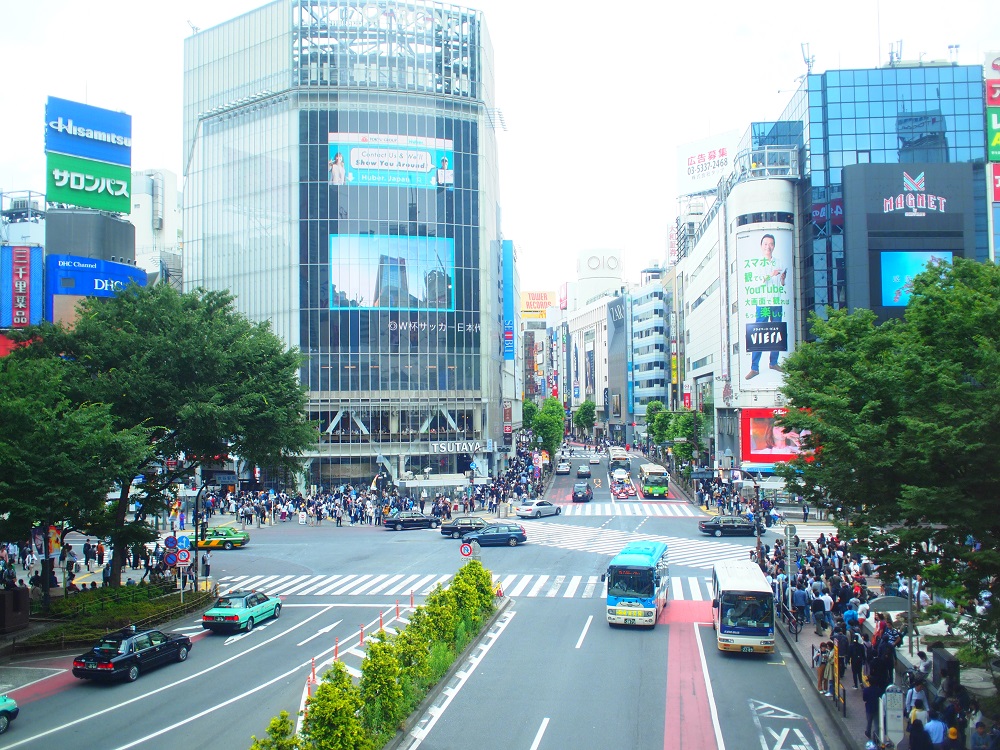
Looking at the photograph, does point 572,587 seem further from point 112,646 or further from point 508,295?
point 508,295

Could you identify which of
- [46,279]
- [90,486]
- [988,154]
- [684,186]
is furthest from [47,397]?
[684,186]

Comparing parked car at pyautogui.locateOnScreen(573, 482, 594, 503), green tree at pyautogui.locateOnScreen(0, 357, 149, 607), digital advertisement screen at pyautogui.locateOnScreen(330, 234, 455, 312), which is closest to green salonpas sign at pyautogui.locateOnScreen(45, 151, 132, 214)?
digital advertisement screen at pyautogui.locateOnScreen(330, 234, 455, 312)

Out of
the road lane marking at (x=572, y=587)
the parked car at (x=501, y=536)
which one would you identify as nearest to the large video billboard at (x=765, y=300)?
the parked car at (x=501, y=536)

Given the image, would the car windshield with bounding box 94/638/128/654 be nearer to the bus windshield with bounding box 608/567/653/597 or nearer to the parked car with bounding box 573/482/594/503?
the bus windshield with bounding box 608/567/653/597

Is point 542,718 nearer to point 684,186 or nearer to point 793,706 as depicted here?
point 793,706

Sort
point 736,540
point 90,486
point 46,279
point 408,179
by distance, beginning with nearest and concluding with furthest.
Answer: point 90,486, point 736,540, point 46,279, point 408,179

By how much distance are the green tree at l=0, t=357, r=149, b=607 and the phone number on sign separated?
101 m

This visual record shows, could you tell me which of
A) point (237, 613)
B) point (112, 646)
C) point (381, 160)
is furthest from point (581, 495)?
point (112, 646)

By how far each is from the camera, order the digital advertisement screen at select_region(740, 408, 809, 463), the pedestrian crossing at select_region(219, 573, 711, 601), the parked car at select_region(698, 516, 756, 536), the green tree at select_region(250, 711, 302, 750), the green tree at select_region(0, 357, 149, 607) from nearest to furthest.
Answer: the green tree at select_region(250, 711, 302, 750) < the green tree at select_region(0, 357, 149, 607) < the pedestrian crossing at select_region(219, 573, 711, 601) < the parked car at select_region(698, 516, 756, 536) < the digital advertisement screen at select_region(740, 408, 809, 463)

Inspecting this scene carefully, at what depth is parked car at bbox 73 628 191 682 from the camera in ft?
64.2

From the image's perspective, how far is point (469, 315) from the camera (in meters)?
76.2

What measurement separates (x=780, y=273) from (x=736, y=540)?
29.7 m

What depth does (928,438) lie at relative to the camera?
13805 mm

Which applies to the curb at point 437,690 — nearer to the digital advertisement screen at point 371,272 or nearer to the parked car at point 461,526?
the parked car at point 461,526
